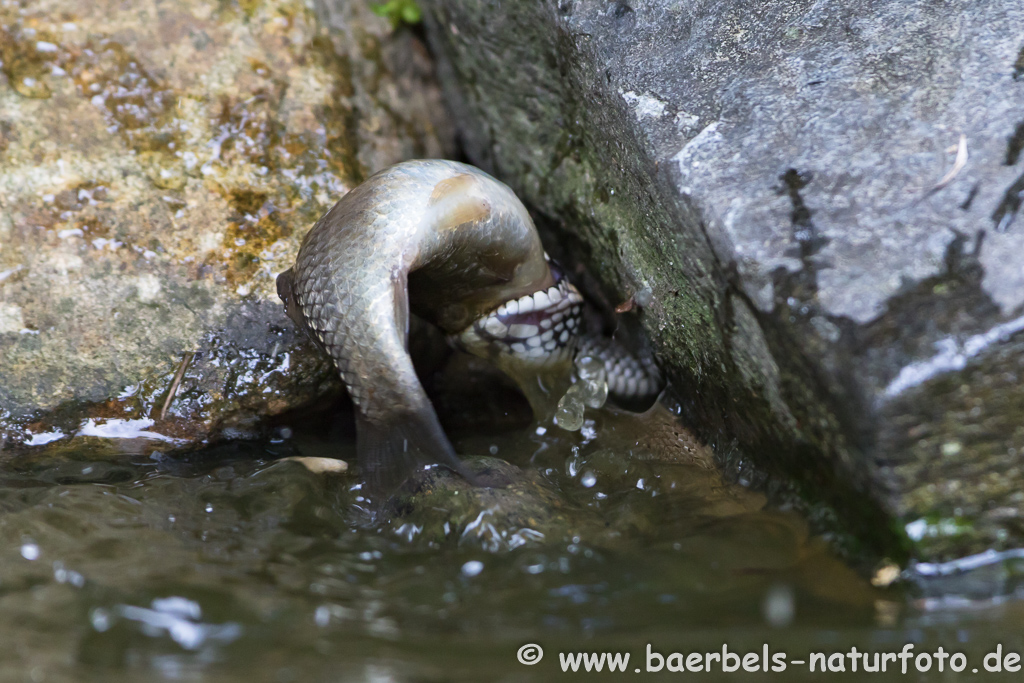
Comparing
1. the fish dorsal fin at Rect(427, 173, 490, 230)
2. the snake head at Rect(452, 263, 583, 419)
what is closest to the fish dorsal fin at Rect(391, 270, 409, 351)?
the fish dorsal fin at Rect(427, 173, 490, 230)

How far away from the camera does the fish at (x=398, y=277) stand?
77.9 inches

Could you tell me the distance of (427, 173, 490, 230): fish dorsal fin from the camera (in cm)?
213

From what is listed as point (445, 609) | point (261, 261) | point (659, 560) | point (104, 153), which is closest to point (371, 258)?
point (261, 261)

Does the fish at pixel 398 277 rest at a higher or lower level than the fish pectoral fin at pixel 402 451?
higher

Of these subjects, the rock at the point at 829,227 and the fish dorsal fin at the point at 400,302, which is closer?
the rock at the point at 829,227

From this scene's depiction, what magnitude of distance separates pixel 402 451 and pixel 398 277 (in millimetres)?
490

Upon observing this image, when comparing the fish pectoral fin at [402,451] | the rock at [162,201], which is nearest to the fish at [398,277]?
the fish pectoral fin at [402,451]

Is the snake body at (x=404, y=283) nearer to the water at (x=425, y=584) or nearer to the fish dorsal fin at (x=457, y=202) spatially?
the fish dorsal fin at (x=457, y=202)

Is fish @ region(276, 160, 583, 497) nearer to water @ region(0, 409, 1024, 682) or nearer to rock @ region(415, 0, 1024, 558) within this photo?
water @ region(0, 409, 1024, 682)

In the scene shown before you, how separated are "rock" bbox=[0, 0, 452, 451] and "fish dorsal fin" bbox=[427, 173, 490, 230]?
0.71 meters

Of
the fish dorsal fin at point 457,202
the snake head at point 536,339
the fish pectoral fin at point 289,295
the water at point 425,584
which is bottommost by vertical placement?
the water at point 425,584

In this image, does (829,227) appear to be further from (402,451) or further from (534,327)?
(402,451)

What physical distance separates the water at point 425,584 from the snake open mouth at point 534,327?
56cm

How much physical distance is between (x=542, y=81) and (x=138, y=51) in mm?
1545
